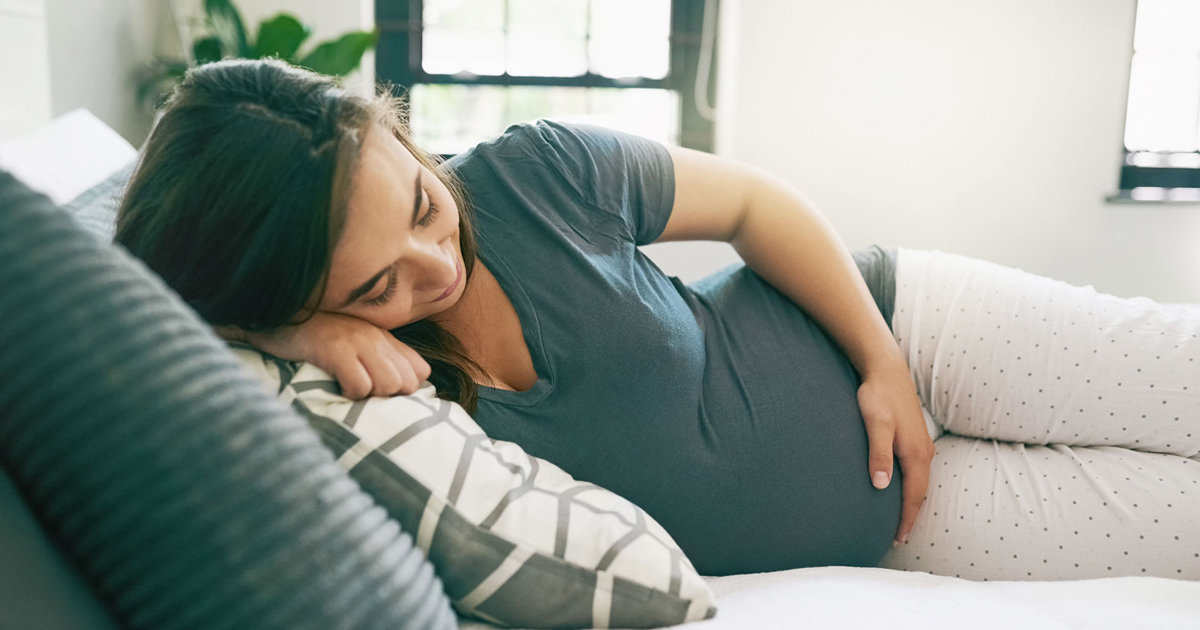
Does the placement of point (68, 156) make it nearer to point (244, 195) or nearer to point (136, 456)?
point (244, 195)

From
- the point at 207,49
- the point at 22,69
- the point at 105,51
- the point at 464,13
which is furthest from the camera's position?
the point at 464,13

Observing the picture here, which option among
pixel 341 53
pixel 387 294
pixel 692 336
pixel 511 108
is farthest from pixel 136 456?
pixel 511 108

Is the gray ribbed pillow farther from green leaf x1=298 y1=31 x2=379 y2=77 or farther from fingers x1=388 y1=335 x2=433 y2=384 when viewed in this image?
green leaf x1=298 y1=31 x2=379 y2=77

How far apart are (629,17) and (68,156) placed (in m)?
2.33

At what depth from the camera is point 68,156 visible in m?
1.02

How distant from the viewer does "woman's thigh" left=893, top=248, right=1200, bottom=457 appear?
3.15ft

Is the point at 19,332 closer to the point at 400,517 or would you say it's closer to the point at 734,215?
the point at 400,517

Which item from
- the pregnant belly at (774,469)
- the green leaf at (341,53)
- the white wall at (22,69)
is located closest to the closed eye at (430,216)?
the pregnant belly at (774,469)

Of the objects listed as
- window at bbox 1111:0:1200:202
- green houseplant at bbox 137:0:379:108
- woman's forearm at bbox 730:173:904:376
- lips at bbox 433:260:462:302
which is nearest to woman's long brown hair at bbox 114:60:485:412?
lips at bbox 433:260:462:302

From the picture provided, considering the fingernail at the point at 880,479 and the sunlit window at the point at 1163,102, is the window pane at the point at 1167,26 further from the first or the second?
the fingernail at the point at 880,479

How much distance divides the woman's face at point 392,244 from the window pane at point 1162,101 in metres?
3.38

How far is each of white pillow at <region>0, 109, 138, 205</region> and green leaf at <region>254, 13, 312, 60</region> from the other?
1.23 metres

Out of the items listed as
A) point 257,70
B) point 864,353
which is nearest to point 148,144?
point 257,70

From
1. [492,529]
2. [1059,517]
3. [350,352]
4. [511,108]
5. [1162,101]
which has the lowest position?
[1059,517]
